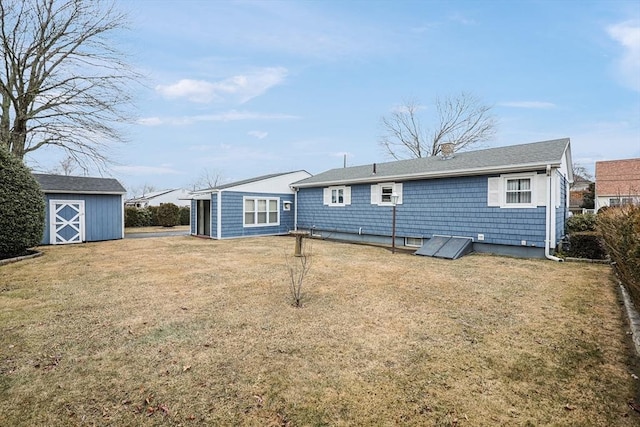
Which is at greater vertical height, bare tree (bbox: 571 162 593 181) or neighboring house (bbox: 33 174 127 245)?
bare tree (bbox: 571 162 593 181)

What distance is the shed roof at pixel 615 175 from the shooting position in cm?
2395

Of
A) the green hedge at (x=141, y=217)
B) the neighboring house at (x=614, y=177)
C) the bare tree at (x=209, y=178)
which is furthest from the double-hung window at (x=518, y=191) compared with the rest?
the bare tree at (x=209, y=178)

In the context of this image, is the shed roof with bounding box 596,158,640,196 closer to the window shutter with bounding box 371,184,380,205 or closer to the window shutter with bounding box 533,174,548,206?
the window shutter with bounding box 533,174,548,206

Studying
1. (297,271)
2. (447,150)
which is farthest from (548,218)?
(297,271)

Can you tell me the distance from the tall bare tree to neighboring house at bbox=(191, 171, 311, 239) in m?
5.66

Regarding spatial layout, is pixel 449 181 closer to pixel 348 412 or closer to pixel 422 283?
pixel 422 283

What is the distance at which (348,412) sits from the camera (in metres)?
2.30

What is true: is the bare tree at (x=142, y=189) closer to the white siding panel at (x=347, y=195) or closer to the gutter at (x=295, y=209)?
the gutter at (x=295, y=209)

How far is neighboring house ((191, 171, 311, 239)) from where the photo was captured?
47.5ft

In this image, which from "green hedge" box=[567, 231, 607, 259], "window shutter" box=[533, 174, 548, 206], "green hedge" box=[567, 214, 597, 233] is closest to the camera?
"green hedge" box=[567, 231, 607, 259]

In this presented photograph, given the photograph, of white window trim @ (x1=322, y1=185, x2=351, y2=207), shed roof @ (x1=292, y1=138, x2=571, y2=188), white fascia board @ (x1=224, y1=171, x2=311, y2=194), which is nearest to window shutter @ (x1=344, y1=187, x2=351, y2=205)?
white window trim @ (x1=322, y1=185, x2=351, y2=207)

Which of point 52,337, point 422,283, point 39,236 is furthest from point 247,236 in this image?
point 52,337

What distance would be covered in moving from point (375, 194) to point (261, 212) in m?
6.15

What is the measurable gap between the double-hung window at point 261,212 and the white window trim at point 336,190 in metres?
2.80
